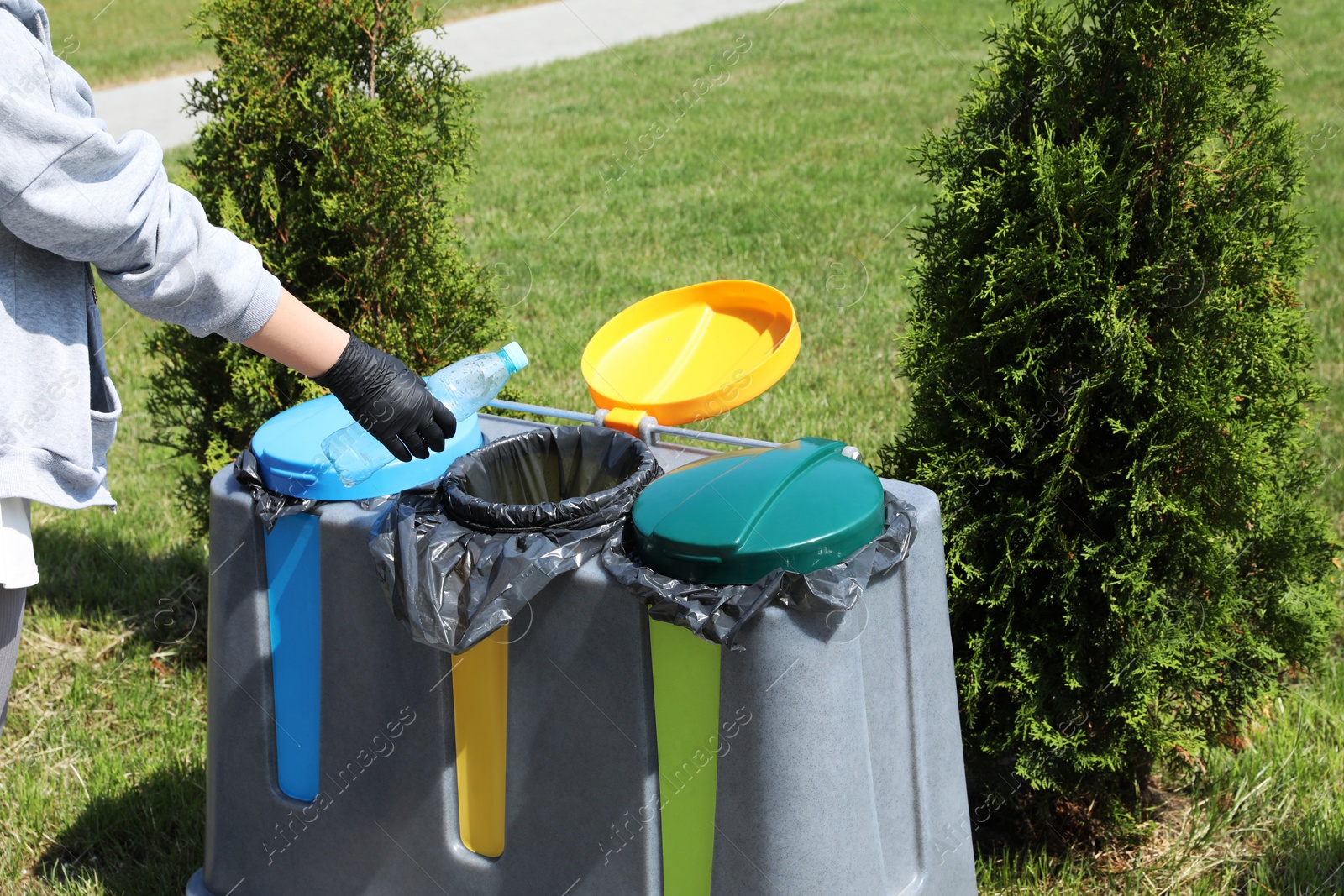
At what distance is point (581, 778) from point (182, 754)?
1719 mm

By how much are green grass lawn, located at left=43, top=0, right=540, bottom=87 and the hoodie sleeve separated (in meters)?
10.2

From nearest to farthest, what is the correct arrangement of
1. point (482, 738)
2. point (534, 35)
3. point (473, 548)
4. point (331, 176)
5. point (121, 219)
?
1. point (121, 219)
2. point (473, 548)
3. point (482, 738)
4. point (331, 176)
5. point (534, 35)

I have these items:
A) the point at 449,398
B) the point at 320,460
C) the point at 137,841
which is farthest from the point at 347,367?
the point at 137,841

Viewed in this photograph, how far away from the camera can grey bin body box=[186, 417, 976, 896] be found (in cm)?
181

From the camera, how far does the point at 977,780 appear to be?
2.69m

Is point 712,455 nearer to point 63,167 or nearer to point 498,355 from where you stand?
point 498,355

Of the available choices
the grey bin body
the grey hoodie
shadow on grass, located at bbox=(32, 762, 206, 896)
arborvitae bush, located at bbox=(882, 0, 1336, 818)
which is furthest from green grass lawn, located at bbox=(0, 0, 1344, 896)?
the grey hoodie

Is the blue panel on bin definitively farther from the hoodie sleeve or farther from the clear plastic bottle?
the hoodie sleeve

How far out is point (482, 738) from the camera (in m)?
2.14

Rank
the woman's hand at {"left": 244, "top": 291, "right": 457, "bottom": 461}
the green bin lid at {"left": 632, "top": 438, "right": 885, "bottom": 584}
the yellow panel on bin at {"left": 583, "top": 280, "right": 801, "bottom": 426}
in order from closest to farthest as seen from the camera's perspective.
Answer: the green bin lid at {"left": 632, "top": 438, "right": 885, "bottom": 584}
the woman's hand at {"left": 244, "top": 291, "right": 457, "bottom": 461}
the yellow panel on bin at {"left": 583, "top": 280, "right": 801, "bottom": 426}

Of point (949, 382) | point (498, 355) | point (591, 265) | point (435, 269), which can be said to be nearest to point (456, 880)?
point (498, 355)

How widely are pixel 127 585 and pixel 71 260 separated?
8.11 feet

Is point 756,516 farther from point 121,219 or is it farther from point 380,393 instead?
point 121,219

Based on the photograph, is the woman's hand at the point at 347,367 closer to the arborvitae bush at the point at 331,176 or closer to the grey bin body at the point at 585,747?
the grey bin body at the point at 585,747
